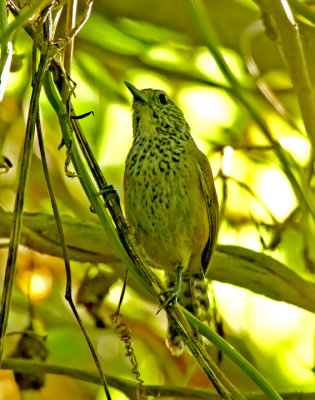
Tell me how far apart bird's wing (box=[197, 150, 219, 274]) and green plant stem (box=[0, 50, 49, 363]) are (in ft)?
4.74

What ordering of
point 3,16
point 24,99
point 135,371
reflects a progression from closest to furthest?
point 3,16
point 135,371
point 24,99

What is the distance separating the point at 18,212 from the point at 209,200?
1591 millimetres

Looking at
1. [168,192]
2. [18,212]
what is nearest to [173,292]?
[168,192]

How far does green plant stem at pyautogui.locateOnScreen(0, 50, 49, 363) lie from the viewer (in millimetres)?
1429

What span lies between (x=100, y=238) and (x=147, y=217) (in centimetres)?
27

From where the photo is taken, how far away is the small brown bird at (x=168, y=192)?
9.43 ft

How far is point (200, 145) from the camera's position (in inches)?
150

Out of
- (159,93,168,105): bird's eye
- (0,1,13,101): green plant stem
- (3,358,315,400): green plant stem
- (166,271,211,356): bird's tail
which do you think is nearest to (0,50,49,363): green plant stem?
Answer: (0,1,13,101): green plant stem

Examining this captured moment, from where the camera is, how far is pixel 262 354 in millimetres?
3430

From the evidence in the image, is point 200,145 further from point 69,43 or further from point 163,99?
point 69,43

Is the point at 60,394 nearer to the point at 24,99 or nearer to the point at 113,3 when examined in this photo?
the point at 24,99

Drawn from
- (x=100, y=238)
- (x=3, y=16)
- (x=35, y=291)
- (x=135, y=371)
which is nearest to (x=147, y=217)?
(x=100, y=238)

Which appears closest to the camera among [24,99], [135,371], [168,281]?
[135,371]

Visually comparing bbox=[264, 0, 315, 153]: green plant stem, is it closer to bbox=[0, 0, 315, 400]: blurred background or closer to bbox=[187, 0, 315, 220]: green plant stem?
bbox=[187, 0, 315, 220]: green plant stem
